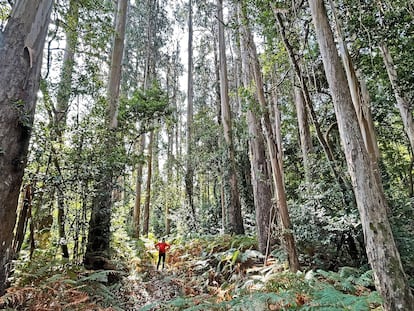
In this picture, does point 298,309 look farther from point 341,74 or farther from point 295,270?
point 341,74

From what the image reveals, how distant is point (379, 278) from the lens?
3.18 m

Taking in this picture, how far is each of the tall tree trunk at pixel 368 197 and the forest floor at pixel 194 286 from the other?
245mm

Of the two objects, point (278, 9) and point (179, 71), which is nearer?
point (278, 9)

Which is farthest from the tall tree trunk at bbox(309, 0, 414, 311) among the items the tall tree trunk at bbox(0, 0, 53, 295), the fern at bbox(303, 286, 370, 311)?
the tall tree trunk at bbox(0, 0, 53, 295)

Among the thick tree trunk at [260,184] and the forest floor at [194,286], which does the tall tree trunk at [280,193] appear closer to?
the forest floor at [194,286]

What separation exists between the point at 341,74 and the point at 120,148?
16.0ft

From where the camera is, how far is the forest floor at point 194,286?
10.4 feet

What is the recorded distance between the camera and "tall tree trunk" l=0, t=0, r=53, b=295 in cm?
358

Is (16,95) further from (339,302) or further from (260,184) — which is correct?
(260,184)

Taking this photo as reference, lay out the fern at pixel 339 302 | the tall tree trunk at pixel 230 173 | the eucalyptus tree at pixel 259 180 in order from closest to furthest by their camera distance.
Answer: the fern at pixel 339 302 → the eucalyptus tree at pixel 259 180 → the tall tree trunk at pixel 230 173

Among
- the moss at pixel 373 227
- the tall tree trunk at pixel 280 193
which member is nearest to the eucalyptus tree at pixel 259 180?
the tall tree trunk at pixel 280 193

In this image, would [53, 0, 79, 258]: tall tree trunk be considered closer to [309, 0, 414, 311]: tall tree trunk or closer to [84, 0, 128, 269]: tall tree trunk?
[84, 0, 128, 269]: tall tree trunk

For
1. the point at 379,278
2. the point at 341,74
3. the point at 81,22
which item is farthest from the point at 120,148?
the point at 379,278

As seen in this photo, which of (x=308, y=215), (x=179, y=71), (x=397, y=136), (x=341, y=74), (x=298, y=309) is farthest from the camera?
(x=179, y=71)
